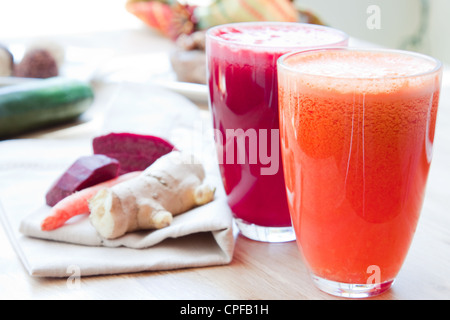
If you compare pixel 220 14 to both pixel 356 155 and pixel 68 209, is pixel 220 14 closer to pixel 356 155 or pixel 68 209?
pixel 68 209

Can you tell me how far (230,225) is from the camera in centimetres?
81

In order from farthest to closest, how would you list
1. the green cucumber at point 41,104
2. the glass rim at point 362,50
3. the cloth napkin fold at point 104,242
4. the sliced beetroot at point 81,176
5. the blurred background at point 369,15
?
the blurred background at point 369,15, the green cucumber at point 41,104, the sliced beetroot at point 81,176, the cloth napkin fold at point 104,242, the glass rim at point 362,50

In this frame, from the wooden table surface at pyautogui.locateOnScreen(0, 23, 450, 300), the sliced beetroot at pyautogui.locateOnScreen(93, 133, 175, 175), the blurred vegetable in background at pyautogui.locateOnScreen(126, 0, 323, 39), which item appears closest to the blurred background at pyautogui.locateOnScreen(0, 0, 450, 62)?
the blurred vegetable in background at pyautogui.locateOnScreen(126, 0, 323, 39)

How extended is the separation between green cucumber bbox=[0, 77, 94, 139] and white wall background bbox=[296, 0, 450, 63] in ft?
7.00

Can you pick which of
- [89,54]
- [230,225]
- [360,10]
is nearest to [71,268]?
[230,225]

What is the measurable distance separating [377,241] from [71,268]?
357 millimetres

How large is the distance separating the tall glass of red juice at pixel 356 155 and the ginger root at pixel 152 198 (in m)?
0.18

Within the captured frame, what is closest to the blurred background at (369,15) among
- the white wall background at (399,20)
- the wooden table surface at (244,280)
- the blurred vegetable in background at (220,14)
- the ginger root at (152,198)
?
the white wall background at (399,20)

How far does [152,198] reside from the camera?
0.83 m

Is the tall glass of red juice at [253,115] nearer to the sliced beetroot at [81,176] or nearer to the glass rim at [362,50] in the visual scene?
the glass rim at [362,50]

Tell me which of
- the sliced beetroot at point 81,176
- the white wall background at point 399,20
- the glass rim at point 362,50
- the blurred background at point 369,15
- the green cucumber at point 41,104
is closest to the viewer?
the glass rim at point 362,50

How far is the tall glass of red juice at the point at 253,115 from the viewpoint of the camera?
794 mm

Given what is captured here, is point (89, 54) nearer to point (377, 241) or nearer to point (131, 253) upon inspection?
point (131, 253)

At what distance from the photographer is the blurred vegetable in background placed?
5.58ft
